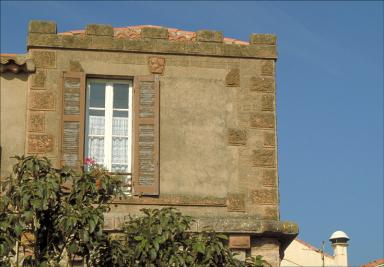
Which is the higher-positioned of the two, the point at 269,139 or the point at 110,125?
the point at 110,125

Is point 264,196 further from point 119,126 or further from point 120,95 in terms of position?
point 120,95

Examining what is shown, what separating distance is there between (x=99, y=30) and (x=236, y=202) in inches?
131

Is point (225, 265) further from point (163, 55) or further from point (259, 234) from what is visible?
point (163, 55)

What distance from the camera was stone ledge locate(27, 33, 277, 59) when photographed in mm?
12203

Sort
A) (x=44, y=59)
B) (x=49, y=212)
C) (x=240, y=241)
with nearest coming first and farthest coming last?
(x=49, y=212) → (x=240, y=241) → (x=44, y=59)

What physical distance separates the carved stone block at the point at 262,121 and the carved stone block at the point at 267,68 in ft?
2.25

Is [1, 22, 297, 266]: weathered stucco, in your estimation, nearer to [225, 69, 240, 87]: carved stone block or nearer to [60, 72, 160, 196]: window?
[225, 69, 240, 87]: carved stone block

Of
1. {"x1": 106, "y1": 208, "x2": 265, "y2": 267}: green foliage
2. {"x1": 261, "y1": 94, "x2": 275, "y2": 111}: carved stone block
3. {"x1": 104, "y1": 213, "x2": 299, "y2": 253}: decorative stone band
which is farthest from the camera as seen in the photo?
{"x1": 261, "y1": 94, "x2": 275, "y2": 111}: carved stone block

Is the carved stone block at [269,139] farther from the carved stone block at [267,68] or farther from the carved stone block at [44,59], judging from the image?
the carved stone block at [44,59]

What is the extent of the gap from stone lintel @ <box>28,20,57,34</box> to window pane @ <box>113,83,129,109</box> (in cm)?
125

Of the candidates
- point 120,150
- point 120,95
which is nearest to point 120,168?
point 120,150

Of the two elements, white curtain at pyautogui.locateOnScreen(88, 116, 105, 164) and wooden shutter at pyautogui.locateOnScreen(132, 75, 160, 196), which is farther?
white curtain at pyautogui.locateOnScreen(88, 116, 105, 164)

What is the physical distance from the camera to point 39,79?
12.1 m

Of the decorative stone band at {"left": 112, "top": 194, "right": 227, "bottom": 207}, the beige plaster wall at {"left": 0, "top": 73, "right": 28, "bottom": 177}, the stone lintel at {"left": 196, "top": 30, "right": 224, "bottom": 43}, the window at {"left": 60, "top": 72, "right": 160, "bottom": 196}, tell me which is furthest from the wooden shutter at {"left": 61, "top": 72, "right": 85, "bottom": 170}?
the stone lintel at {"left": 196, "top": 30, "right": 224, "bottom": 43}
